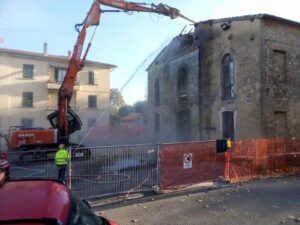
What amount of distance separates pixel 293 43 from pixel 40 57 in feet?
89.6

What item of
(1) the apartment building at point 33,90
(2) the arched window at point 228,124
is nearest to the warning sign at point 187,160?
(2) the arched window at point 228,124

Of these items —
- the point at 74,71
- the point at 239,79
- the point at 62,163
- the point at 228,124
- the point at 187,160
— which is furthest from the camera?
the point at 228,124

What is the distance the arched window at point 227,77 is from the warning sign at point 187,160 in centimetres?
960

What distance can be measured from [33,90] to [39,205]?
36694mm

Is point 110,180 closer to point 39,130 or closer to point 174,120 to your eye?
point 39,130

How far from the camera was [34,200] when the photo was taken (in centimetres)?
305

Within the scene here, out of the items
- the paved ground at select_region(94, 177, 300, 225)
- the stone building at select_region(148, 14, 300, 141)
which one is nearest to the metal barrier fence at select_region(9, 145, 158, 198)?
the paved ground at select_region(94, 177, 300, 225)

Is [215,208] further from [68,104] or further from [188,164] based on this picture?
[68,104]

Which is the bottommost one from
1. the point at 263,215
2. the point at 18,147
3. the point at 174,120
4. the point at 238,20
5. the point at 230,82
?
the point at 263,215

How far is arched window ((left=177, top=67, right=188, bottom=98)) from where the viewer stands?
24266mm

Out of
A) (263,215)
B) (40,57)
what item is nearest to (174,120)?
(263,215)

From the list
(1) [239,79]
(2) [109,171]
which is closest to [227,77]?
(1) [239,79]

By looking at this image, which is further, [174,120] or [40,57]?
[40,57]

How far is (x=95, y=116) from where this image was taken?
1657 inches
